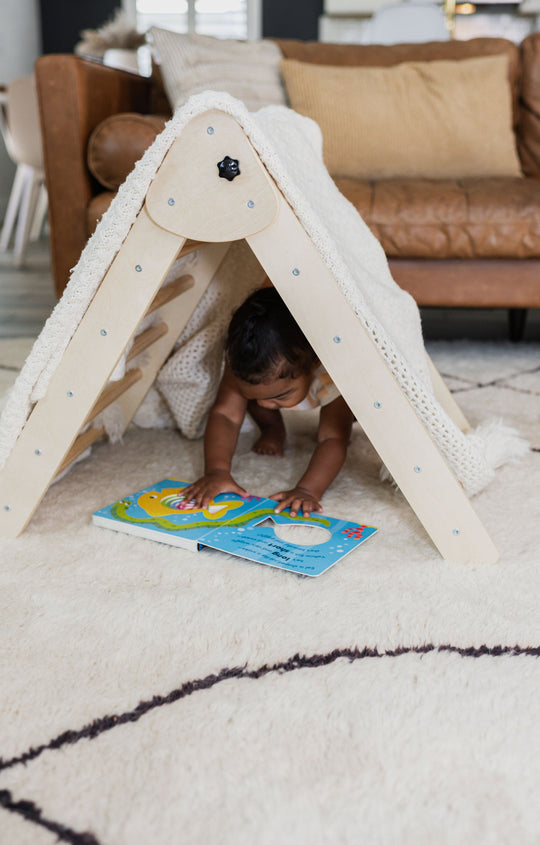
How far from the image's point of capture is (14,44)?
191 inches

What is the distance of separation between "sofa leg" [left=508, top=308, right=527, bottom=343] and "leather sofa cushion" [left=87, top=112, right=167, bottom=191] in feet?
3.35

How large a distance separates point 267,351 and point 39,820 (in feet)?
2.05

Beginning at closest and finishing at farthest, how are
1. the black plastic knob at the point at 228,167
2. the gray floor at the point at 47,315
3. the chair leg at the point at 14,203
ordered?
the black plastic knob at the point at 228,167
the gray floor at the point at 47,315
the chair leg at the point at 14,203

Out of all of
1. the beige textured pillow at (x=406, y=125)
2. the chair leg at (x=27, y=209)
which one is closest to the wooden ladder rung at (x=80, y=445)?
the beige textured pillow at (x=406, y=125)

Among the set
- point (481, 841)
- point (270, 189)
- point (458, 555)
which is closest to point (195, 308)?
point (270, 189)

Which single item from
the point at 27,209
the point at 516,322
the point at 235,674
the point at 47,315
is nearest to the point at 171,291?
the point at 235,674

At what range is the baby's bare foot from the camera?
123cm

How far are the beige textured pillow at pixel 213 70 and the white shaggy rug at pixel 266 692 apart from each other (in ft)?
4.45

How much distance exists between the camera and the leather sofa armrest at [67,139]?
1.66 metres

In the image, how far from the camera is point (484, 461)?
3.18 feet

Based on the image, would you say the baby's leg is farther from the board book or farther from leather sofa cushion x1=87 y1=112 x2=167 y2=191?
leather sofa cushion x1=87 y1=112 x2=167 y2=191

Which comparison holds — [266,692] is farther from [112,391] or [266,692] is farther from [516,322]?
[516,322]

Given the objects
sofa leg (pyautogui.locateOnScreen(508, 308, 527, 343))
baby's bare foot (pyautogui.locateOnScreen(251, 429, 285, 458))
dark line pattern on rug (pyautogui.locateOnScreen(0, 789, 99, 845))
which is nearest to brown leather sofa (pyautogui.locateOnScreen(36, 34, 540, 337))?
sofa leg (pyautogui.locateOnScreen(508, 308, 527, 343))

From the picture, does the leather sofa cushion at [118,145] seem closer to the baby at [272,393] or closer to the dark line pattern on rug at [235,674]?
the baby at [272,393]
